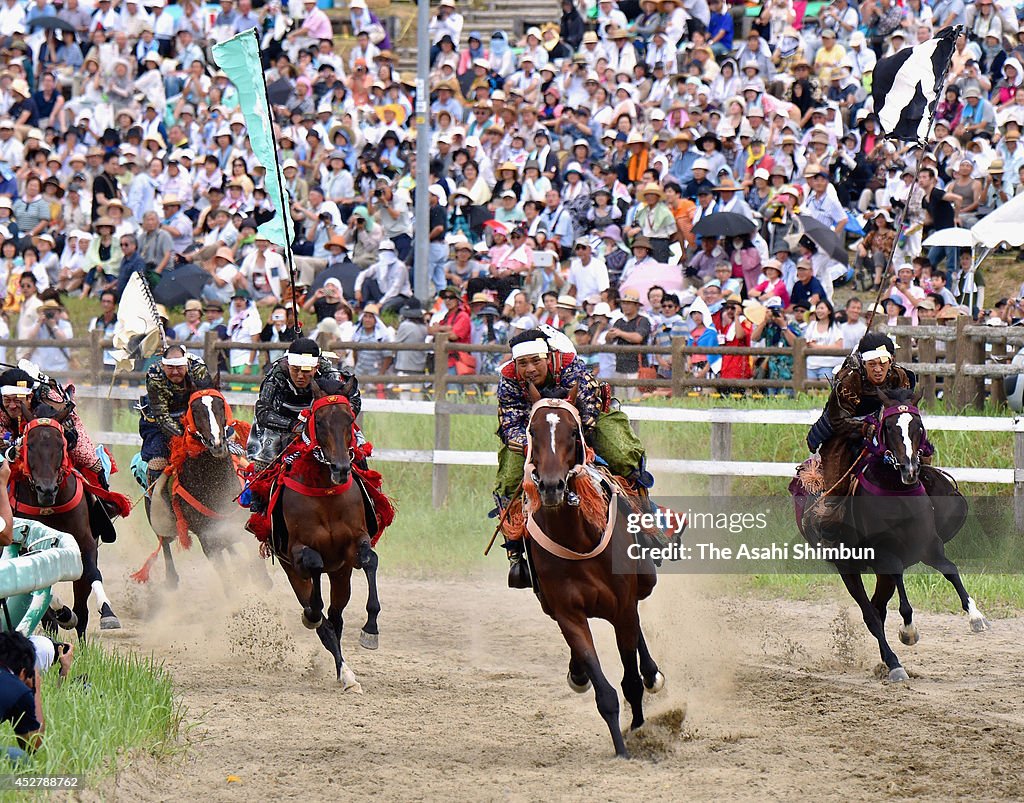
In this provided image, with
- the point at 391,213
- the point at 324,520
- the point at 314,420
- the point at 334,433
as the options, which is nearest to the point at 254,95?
the point at 314,420

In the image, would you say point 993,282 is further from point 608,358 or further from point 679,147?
point 608,358

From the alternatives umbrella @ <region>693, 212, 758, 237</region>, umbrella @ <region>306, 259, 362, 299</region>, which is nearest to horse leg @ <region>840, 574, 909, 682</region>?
umbrella @ <region>693, 212, 758, 237</region>

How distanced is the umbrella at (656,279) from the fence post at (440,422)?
241 cm

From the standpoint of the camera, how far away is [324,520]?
34.5ft

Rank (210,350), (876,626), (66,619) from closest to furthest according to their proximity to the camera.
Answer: (66,619) → (876,626) → (210,350)

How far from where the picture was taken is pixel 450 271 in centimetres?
1941

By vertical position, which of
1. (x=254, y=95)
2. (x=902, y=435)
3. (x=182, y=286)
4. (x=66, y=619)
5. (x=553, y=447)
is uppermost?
(x=254, y=95)

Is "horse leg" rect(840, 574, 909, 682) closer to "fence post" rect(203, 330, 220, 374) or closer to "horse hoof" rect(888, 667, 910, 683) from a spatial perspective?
"horse hoof" rect(888, 667, 910, 683)

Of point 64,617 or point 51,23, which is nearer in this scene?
point 64,617

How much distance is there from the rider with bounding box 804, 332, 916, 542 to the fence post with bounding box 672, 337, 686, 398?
441cm

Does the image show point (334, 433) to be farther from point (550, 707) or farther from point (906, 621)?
point (906, 621)

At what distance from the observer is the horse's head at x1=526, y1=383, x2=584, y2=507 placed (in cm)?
795

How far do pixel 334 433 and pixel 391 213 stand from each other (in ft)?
35.6

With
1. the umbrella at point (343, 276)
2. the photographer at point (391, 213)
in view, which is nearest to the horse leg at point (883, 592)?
the umbrella at point (343, 276)
